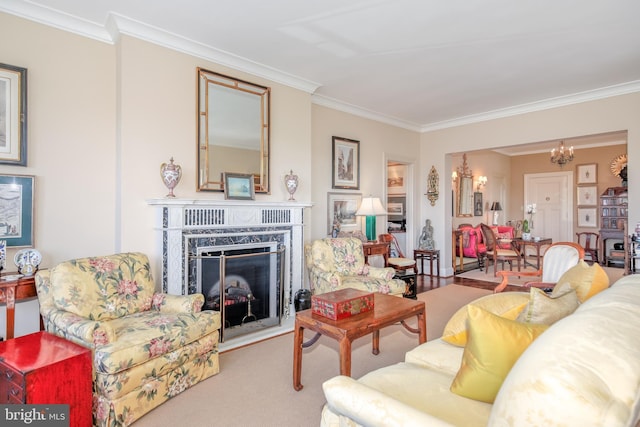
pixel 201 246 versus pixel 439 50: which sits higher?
pixel 439 50

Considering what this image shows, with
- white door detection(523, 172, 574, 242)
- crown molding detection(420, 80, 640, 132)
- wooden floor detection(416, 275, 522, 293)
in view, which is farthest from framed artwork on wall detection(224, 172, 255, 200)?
white door detection(523, 172, 574, 242)

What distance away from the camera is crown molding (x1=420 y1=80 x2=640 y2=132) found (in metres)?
4.47

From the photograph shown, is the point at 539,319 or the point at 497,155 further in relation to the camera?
the point at 497,155

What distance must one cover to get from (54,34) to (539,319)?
383 cm

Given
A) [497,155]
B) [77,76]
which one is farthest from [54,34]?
[497,155]

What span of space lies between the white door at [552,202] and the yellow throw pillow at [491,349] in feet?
27.1

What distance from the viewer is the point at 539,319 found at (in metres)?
1.51

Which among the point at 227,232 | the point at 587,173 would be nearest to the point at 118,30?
the point at 227,232

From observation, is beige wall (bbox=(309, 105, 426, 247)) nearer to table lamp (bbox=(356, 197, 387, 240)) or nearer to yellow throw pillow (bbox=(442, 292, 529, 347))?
table lamp (bbox=(356, 197, 387, 240))

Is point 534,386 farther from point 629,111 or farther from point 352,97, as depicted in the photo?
point 629,111

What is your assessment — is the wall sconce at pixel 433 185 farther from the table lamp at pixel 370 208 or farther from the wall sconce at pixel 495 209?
the wall sconce at pixel 495 209

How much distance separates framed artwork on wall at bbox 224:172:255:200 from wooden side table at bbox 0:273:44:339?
64.5 inches

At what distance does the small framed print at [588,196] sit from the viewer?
325 inches

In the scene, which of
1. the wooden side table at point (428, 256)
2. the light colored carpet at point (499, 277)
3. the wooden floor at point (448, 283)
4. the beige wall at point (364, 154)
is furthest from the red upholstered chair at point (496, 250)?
the beige wall at point (364, 154)
